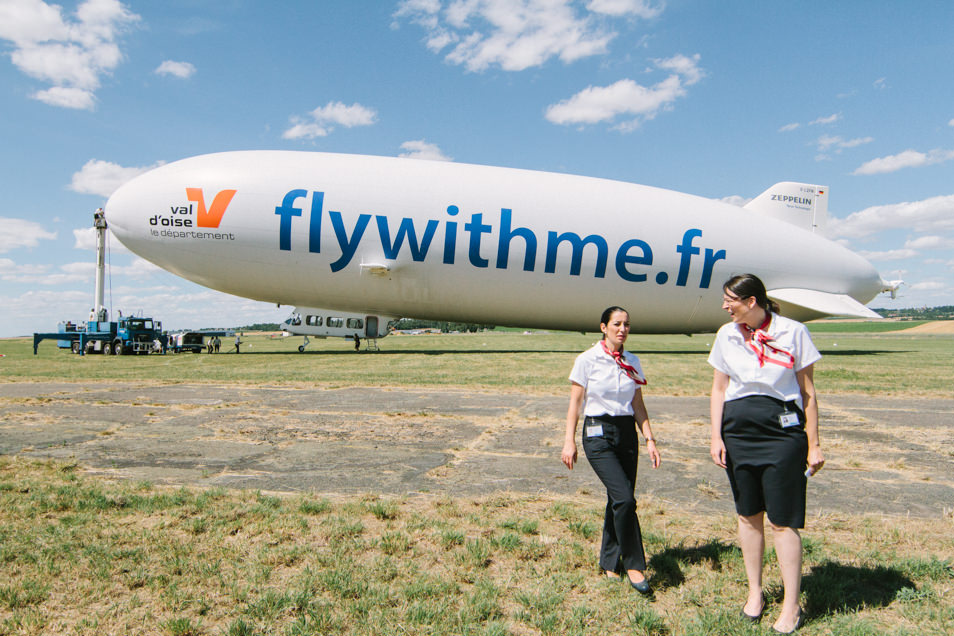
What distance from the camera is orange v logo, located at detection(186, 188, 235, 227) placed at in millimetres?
18953

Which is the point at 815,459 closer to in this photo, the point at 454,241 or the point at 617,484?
the point at 617,484

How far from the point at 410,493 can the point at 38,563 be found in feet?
9.35

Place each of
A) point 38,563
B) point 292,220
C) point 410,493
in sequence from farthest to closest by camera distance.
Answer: point 292,220 → point 410,493 → point 38,563

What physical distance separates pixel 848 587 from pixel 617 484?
5.24 feet

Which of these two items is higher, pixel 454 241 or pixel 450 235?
pixel 450 235

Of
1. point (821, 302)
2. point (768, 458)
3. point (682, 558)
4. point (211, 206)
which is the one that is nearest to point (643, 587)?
point (682, 558)

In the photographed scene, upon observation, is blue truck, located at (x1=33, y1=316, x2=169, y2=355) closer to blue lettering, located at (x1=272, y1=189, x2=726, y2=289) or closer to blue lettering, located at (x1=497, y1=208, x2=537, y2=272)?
blue lettering, located at (x1=272, y1=189, x2=726, y2=289)

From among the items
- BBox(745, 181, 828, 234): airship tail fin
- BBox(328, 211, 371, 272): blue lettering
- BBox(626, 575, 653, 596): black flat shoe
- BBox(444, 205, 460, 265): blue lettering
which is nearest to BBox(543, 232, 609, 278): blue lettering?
BBox(444, 205, 460, 265): blue lettering

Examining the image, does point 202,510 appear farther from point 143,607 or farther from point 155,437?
point 155,437

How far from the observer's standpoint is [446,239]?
1931 cm

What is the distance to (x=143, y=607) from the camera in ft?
10.4

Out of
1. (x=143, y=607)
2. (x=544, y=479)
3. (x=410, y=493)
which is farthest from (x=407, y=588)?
(x=544, y=479)

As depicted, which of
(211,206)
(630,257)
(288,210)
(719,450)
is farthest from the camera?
(630,257)

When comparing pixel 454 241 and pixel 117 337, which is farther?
pixel 117 337
